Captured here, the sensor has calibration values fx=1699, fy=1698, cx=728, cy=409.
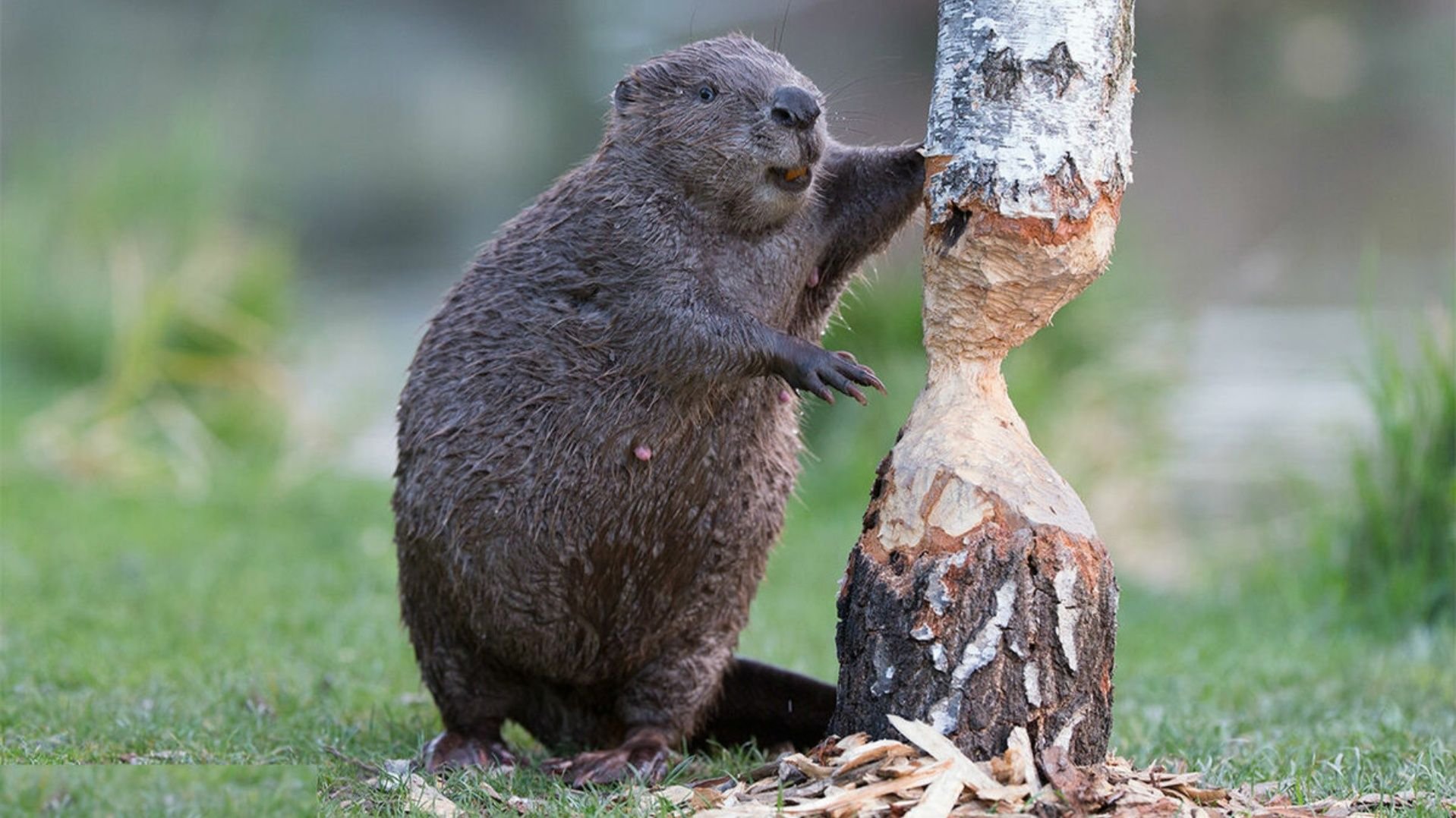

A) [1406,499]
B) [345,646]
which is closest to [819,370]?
[345,646]

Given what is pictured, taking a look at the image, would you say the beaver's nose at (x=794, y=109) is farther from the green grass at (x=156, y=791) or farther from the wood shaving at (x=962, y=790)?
the green grass at (x=156, y=791)

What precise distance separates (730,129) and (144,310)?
6.14 m

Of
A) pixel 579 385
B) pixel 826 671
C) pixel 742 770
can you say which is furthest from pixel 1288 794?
pixel 826 671

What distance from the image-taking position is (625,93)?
13.1ft

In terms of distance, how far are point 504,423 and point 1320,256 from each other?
41.3ft

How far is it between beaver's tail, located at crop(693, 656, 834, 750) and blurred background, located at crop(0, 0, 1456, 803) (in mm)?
462

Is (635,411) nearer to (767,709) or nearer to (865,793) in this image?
(767,709)

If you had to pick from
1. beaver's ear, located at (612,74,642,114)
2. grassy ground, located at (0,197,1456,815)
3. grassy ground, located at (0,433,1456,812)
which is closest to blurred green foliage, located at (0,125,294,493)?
grassy ground, located at (0,197,1456,815)

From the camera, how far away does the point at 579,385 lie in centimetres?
378

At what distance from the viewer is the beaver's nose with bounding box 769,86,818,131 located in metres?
3.70

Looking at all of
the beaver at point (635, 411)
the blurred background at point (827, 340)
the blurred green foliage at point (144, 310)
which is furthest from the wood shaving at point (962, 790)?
the blurred green foliage at point (144, 310)

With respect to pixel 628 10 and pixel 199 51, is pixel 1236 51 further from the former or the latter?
pixel 199 51

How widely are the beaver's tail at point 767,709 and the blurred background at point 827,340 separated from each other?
462 millimetres

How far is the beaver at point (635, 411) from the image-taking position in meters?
3.75
